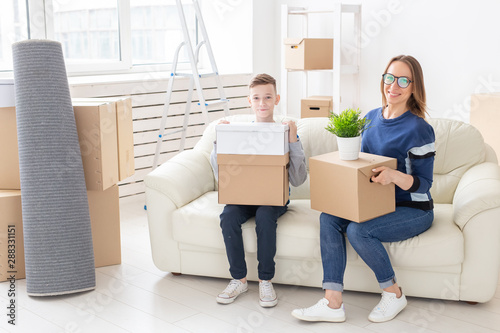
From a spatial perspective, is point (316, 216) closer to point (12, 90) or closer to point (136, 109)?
point (12, 90)

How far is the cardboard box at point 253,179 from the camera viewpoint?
8.72ft

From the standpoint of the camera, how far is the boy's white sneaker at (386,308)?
8.25ft

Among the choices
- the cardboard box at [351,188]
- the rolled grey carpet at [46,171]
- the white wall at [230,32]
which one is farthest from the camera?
the white wall at [230,32]

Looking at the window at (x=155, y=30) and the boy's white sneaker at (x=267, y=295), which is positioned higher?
the window at (x=155, y=30)

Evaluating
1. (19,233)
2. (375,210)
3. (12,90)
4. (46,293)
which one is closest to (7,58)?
(12,90)

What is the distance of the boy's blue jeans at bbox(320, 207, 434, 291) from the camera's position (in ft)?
8.20

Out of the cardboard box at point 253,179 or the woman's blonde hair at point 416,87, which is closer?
the woman's blonde hair at point 416,87

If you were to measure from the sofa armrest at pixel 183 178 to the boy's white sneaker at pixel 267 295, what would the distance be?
55 centimetres

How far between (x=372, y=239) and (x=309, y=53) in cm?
222

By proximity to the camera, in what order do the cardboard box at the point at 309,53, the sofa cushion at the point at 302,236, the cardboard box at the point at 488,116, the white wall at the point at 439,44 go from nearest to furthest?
the sofa cushion at the point at 302,236, the cardboard box at the point at 488,116, the white wall at the point at 439,44, the cardboard box at the point at 309,53

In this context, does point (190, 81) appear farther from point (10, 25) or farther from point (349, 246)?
point (349, 246)

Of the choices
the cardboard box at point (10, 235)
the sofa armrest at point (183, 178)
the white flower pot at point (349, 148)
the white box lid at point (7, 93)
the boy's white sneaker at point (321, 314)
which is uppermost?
the white box lid at point (7, 93)

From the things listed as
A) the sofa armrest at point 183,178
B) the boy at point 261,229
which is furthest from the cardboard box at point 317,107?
the boy at point 261,229

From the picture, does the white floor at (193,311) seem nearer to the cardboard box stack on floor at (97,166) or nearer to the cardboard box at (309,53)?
the cardboard box stack on floor at (97,166)
